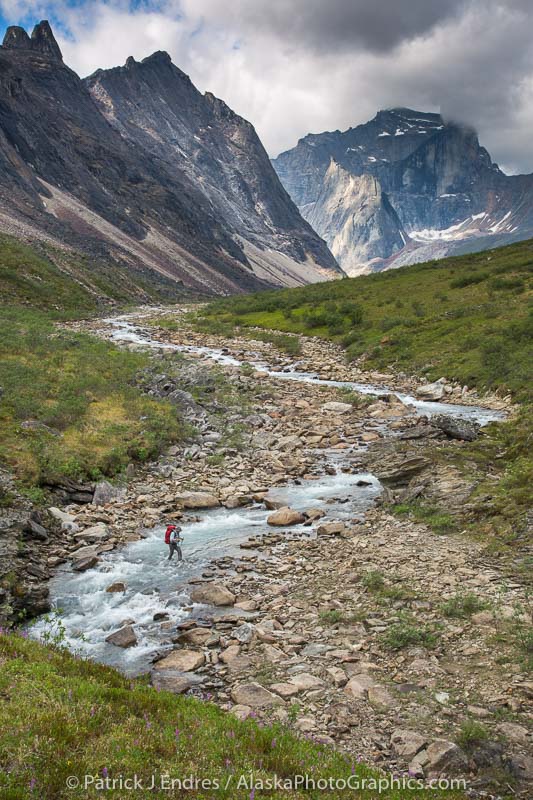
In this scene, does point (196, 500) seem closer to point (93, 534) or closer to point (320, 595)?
point (93, 534)

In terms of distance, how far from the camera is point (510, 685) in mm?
7984

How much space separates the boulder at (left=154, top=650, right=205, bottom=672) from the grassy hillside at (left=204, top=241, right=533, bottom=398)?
24.1m

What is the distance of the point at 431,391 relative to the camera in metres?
32.9

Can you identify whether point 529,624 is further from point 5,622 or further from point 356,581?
point 5,622

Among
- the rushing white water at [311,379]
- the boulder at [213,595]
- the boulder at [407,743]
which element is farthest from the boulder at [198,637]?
the rushing white water at [311,379]

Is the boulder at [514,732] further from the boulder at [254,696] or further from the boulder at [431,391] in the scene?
the boulder at [431,391]

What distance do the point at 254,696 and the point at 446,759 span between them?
304 centimetres

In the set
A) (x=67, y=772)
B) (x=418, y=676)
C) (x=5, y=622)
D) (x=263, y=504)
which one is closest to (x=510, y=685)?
(x=418, y=676)

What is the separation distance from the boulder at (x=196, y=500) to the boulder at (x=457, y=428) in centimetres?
1040

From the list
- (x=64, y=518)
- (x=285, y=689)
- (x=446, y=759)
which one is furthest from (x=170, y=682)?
(x=64, y=518)

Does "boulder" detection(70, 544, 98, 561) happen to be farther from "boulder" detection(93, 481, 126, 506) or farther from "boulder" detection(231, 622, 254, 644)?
"boulder" detection(231, 622, 254, 644)

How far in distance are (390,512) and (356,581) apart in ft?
15.6

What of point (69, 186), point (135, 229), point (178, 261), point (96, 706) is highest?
point (69, 186)

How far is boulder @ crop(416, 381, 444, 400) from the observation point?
3234 cm
